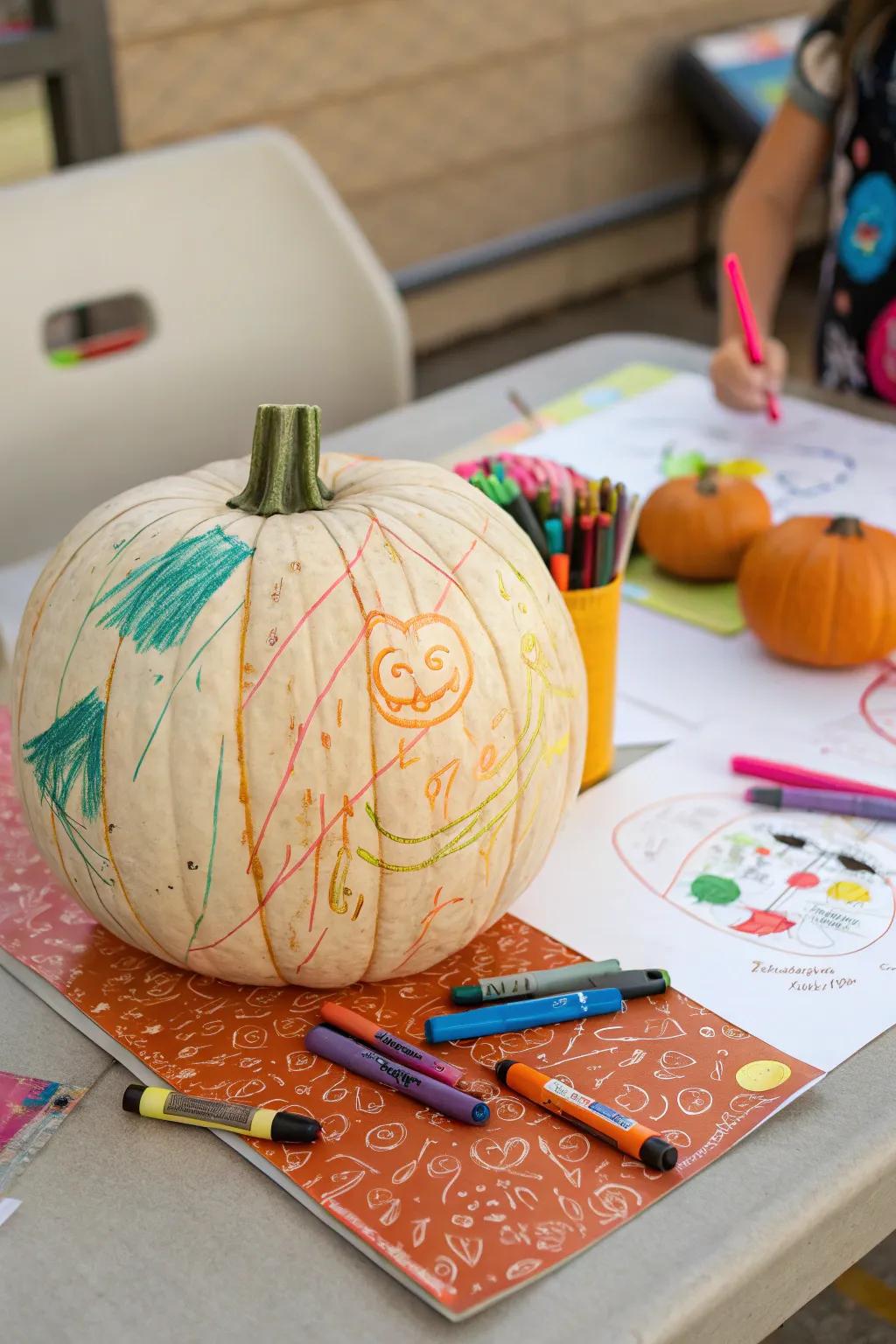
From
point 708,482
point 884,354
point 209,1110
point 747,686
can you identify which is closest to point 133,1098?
point 209,1110

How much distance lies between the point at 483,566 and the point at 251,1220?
0.29m

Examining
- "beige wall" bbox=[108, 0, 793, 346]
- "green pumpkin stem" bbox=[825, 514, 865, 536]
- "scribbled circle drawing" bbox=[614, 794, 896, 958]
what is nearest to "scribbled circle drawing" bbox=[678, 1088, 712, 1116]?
"scribbled circle drawing" bbox=[614, 794, 896, 958]

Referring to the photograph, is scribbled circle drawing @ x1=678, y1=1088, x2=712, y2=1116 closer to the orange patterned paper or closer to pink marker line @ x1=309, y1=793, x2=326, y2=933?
the orange patterned paper

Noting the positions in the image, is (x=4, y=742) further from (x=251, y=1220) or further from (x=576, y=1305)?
(x=576, y=1305)

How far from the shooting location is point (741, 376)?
123 cm

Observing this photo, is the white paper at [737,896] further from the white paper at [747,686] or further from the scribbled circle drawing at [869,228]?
the scribbled circle drawing at [869,228]

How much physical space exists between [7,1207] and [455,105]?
281cm

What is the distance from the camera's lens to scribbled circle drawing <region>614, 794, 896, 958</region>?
69 cm

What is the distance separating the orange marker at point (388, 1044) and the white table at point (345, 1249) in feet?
0.25

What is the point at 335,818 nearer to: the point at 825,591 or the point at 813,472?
the point at 825,591

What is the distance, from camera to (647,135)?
335cm

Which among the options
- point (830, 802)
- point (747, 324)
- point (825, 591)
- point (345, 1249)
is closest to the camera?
point (345, 1249)

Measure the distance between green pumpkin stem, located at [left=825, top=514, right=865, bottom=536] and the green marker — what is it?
368 mm

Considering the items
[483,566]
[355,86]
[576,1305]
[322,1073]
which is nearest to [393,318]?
[483,566]
